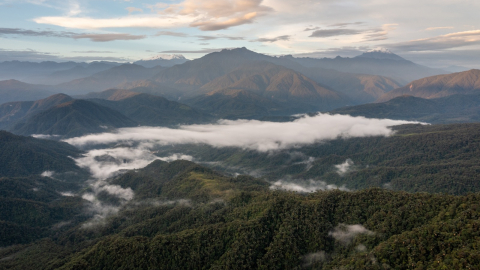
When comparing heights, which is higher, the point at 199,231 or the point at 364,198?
the point at 364,198

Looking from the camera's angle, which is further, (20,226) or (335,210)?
(20,226)

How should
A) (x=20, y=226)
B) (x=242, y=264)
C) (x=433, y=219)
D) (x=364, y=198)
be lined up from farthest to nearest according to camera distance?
(x=20, y=226) < (x=364, y=198) < (x=242, y=264) < (x=433, y=219)

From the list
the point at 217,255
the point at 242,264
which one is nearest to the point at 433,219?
the point at 242,264

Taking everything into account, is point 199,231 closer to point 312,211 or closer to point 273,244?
point 273,244

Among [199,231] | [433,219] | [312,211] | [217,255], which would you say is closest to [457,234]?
[433,219]

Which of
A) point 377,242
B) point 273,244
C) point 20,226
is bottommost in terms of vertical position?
point 20,226

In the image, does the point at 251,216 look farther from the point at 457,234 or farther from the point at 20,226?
the point at 20,226

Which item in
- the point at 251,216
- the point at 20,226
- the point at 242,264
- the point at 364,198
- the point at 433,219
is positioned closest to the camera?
the point at 433,219
